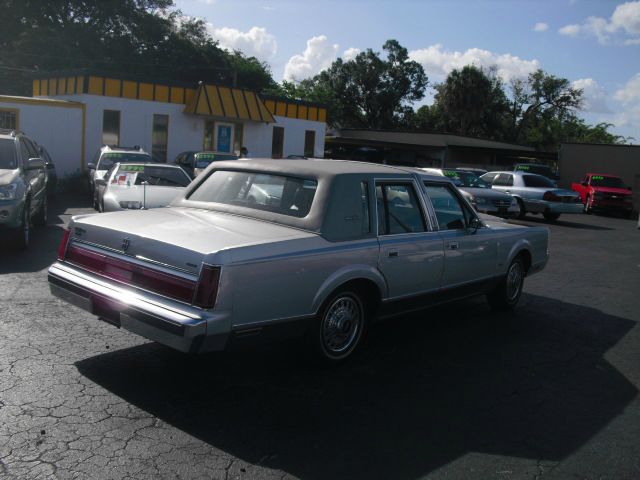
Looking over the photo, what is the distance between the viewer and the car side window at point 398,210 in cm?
558

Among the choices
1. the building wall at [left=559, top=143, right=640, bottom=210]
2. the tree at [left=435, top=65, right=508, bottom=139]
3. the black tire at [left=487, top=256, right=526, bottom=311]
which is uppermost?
the tree at [left=435, top=65, right=508, bottom=139]

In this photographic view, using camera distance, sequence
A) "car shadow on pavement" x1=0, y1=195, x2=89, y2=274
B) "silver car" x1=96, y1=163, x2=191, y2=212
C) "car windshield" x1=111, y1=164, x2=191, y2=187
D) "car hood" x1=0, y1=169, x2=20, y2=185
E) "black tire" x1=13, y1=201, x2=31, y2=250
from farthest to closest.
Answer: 1. "car windshield" x1=111, y1=164, x2=191, y2=187
2. "silver car" x1=96, y1=163, x2=191, y2=212
3. "black tire" x1=13, y1=201, x2=31, y2=250
4. "car hood" x1=0, y1=169, x2=20, y2=185
5. "car shadow on pavement" x1=0, y1=195, x2=89, y2=274

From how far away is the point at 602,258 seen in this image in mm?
13117

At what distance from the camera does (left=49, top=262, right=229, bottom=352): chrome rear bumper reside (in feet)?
13.5

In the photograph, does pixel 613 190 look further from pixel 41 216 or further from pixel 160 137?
pixel 41 216

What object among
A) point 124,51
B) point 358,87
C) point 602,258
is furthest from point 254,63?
point 602,258

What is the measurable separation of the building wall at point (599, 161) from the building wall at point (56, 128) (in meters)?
24.2

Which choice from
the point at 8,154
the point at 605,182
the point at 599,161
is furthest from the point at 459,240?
the point at 599,161

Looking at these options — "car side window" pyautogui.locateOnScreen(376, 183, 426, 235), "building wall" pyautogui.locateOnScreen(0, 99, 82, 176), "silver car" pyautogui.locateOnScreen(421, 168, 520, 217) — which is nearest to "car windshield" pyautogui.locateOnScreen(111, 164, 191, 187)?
"car side window" pyautogui.locateOnScreen(376, 183, 426, 235)

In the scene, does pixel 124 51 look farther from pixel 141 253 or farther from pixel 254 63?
pixel 141 253

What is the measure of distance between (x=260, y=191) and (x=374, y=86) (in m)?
70.8

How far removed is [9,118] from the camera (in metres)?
21.0

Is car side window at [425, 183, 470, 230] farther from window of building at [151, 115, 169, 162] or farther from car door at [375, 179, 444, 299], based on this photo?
window of building at [151, 115, 169, 162]

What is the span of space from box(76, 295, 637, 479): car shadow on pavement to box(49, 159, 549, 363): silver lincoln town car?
1.44 ft
